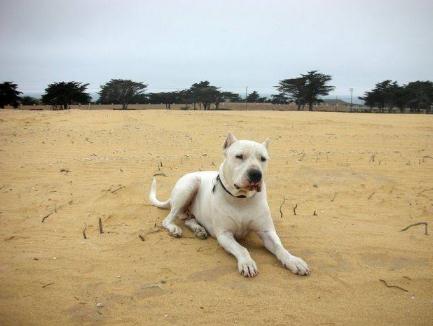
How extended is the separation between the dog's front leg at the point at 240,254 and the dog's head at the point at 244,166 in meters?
0.47

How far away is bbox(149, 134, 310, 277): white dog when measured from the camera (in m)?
3.24

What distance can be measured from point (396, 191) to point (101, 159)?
19.3 feet

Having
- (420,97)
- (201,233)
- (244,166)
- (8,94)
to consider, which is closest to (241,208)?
(244,166)

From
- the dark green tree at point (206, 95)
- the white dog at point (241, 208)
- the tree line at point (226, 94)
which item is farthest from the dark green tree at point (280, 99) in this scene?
the white dog at point (241, 208)

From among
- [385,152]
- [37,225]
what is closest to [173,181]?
[37,225]

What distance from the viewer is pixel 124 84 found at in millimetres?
47344

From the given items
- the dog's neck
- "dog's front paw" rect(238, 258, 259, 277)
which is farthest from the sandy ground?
the dog's neck

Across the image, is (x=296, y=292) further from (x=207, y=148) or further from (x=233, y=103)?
(x=233, y=103)

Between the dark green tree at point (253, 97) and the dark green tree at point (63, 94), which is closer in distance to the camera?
the dark green tree at point (63, 94)

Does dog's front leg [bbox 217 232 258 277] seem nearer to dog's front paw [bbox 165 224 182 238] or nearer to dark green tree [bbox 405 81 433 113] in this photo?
dog's front paw [bbox 165 224 182 238]

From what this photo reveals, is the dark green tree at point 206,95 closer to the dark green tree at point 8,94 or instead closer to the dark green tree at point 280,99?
the dark green tree at point 280,99

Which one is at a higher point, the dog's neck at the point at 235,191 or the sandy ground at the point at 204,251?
the dog's neck at the point at 235,191

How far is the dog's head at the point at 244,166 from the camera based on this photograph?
3.26 m

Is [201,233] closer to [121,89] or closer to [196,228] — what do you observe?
[196,228]
